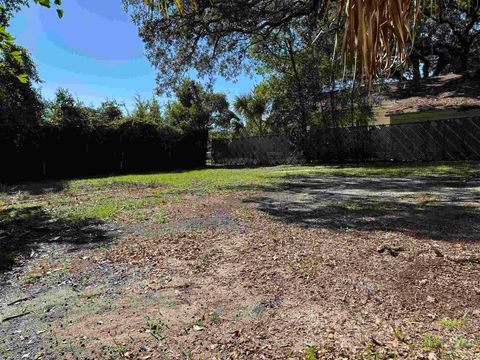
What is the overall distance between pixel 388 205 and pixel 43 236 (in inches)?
211

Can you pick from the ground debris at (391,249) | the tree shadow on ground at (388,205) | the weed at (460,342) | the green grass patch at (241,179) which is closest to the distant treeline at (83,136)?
the green grass patch at (241,179)

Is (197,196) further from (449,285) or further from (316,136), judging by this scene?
(316,136)

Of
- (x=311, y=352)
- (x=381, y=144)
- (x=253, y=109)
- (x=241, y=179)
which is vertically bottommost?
(x=311, y=352)

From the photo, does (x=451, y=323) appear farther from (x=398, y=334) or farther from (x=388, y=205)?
(x=388, y=205)

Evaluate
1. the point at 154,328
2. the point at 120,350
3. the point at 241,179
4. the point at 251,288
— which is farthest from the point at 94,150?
the point at 120,350

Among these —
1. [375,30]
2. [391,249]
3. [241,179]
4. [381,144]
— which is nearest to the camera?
[375,30]

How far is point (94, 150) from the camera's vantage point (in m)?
17.0

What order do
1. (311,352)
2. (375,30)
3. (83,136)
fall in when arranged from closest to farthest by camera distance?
(375,30) → (311,352) → (83,136)

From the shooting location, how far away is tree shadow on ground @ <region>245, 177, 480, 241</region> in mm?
4816

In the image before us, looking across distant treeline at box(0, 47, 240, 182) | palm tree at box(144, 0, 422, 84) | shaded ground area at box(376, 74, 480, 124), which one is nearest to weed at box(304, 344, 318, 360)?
palm tree at box(144, 0, 422, 84)

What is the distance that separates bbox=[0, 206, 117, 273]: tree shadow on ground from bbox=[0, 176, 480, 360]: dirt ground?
40mm

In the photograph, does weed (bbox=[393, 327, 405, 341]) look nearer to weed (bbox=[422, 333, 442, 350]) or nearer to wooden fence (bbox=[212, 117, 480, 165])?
weed (bbox=[422, 333, 442, 350])

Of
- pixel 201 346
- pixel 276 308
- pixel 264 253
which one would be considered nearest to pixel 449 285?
pixel 276 308

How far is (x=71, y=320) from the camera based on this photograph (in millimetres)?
2611
